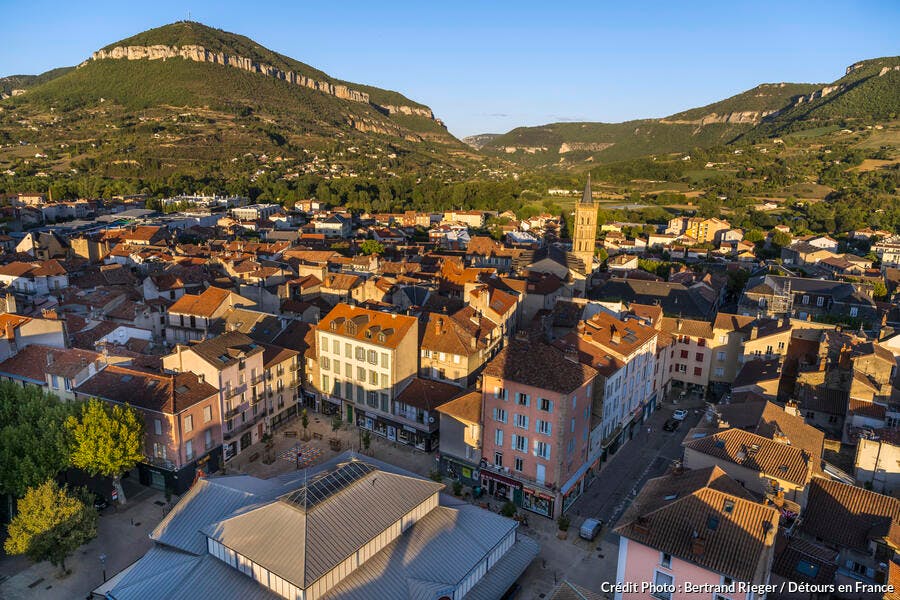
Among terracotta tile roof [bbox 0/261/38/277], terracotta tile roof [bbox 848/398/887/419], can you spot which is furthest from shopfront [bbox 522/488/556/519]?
terracotta tile roof [bbox 0/261/38/277]

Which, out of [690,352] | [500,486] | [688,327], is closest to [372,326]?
[500,486]

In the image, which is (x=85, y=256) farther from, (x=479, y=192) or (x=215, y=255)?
(x=479, y=192)

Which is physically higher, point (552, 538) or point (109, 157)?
point (109, 157)

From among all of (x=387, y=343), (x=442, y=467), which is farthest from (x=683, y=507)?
(x=387, y=343)

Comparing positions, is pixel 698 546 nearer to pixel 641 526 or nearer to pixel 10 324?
pixel 641 526

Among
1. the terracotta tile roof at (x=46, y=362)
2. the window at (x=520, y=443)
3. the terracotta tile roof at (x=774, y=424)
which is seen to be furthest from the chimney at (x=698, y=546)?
the terracotta tile roof at (x=46, y=362)

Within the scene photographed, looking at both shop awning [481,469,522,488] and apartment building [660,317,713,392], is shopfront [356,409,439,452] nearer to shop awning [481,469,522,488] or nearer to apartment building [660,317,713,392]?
shop awning [481,469,522,488]
